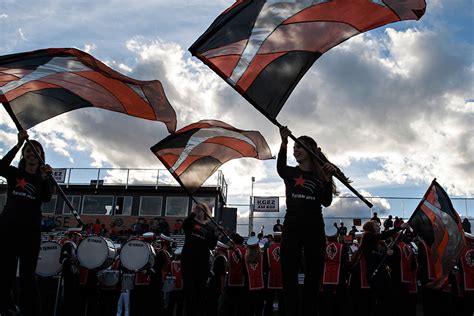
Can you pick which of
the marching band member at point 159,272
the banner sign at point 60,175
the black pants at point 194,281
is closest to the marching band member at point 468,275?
the black pants at point 194,281

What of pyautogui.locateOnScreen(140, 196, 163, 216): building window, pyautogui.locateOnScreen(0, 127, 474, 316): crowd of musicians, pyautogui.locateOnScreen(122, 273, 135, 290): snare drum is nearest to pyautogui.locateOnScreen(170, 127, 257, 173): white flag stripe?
pyautogui.locateOnScreen(0, 127, 474, 316): crowd of musicians

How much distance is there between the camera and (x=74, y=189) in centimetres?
3638

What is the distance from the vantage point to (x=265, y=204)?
89.7 feet

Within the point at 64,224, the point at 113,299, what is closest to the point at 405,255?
the point at 113,299

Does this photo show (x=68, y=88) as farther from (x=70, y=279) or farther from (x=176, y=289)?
(x=176, y=289)

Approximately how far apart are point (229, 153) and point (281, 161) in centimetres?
572

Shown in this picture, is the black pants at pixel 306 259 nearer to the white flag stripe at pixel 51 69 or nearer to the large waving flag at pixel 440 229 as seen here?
the white flag stripe at pixel 51 69

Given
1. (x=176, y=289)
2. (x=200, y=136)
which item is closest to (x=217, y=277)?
(x=176, y=289)

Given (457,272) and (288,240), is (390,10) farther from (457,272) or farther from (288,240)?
(457,272)

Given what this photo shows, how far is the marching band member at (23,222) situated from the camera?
557 centimetres

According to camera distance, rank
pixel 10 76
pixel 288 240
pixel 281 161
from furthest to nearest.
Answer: pixel 10 76, pixel 281 161, pixel 288 240

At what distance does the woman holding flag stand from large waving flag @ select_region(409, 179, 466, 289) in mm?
4235

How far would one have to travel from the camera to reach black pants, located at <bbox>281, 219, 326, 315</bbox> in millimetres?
4910

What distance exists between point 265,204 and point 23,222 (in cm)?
2205
